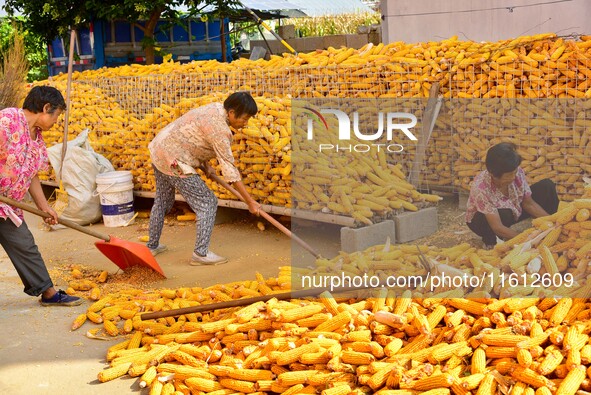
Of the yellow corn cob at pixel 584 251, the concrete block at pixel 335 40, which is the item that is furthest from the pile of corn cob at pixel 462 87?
the concrete block at pixel 335 40

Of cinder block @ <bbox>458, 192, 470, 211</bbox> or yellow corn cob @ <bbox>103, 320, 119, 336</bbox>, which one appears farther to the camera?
cinder block @ <bbox>458, 192, 470, 211</bbox>

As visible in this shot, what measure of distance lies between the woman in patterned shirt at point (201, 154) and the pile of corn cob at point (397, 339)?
170 cm

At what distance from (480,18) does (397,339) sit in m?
7.79

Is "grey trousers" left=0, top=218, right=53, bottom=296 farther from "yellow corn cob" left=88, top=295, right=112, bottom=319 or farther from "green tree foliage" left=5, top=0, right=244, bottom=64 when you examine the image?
"green tree foliage" left=5, top=0, right=244, bottom=64

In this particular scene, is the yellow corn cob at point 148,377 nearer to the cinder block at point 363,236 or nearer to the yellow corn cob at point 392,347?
the yellow corn cob at point 392,347

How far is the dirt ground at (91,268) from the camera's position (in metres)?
4.29

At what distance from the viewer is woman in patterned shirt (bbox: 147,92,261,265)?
20.1 feet

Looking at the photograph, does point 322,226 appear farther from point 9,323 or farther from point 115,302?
point 9,323

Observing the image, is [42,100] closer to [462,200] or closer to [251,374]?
[251,374]

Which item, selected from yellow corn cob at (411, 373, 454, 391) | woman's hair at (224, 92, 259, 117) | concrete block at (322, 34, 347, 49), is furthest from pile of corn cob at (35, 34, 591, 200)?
concrete block at (322, 34, 347, 49)

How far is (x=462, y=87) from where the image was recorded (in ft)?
24.8

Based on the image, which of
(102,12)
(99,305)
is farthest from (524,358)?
(102,12)

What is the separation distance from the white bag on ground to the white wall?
5357mm

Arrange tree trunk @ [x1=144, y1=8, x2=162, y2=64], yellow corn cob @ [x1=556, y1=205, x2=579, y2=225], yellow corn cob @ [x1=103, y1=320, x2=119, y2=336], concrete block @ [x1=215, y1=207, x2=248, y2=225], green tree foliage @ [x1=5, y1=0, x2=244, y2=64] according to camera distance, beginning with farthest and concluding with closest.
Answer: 1. tree trunk @ [x1=144, y1=8, x2=162, y2=64]
2. green tree foliage @ [x1=5, y1=0, x2=244, y2=64]
3. concrete block @ [x1=215, y1=207, x2=248, y2=225]
4. yellow corn cob @ [x1=103, y1=320, x2=119, y2=336]
5. yellow corn cob @ [x1=556, y1=205, x2=579, y2=225]
